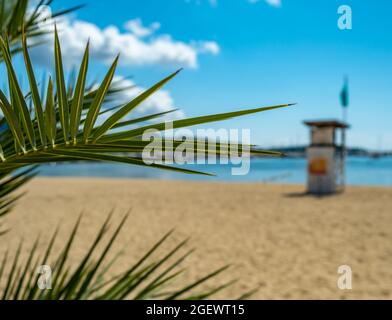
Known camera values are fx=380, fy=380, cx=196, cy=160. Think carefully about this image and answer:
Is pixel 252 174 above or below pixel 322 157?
below

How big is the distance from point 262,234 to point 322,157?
240 inches

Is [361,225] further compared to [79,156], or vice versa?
[361,225]

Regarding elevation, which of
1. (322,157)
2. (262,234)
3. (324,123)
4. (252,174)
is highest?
(324,123)

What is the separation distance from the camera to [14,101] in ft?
1.79

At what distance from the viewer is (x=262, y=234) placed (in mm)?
6711

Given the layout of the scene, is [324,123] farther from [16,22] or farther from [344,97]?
[16,22]

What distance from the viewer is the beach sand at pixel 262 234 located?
4.44 metres

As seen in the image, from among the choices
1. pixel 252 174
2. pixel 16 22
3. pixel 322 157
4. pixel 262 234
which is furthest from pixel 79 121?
pixel 252 174

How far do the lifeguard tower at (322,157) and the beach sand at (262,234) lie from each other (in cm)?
80

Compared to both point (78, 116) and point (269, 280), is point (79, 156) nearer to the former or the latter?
point (78, 116)

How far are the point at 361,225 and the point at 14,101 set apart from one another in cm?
766
